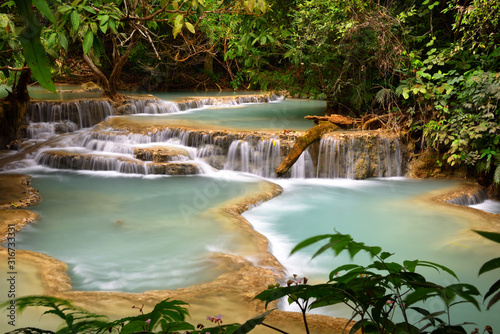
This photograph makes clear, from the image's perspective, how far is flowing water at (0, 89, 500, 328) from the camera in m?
5.48

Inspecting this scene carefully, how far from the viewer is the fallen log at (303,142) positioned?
870 cm

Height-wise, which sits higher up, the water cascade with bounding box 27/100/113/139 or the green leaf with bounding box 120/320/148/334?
the water cascade with bounding box 27/100/113/139

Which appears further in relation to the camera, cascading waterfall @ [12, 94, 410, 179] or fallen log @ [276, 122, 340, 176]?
cascading waterfall @ [12, 94, 410, 179]

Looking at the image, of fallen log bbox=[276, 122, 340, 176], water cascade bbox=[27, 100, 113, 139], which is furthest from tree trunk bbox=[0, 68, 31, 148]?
fallen log bbox=[276, 122, 340, 176]

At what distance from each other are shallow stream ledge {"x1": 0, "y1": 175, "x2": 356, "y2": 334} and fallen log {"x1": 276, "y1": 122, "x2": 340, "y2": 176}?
291cm

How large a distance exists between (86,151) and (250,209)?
490 centimetres

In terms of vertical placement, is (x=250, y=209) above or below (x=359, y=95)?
below

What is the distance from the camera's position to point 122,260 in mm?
5406

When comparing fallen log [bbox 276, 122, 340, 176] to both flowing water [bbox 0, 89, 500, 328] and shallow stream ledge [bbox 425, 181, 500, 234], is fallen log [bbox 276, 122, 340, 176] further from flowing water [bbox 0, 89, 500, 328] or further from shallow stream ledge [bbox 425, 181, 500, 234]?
shallow stream ledge [bbox 425, 181, 500, 234]

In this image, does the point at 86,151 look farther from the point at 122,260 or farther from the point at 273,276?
→ the point at 273,276

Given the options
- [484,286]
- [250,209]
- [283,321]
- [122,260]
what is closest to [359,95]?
[250,209]

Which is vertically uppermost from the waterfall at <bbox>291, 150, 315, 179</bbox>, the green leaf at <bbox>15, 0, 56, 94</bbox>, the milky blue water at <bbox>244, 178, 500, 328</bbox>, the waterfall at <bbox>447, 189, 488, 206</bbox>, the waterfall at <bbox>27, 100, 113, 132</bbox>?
the green leaf at <bbox>15, 0, 56, 94</bbox>

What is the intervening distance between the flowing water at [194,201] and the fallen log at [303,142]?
0.27 meters

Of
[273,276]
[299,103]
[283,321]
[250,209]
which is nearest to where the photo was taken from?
[283,321]
